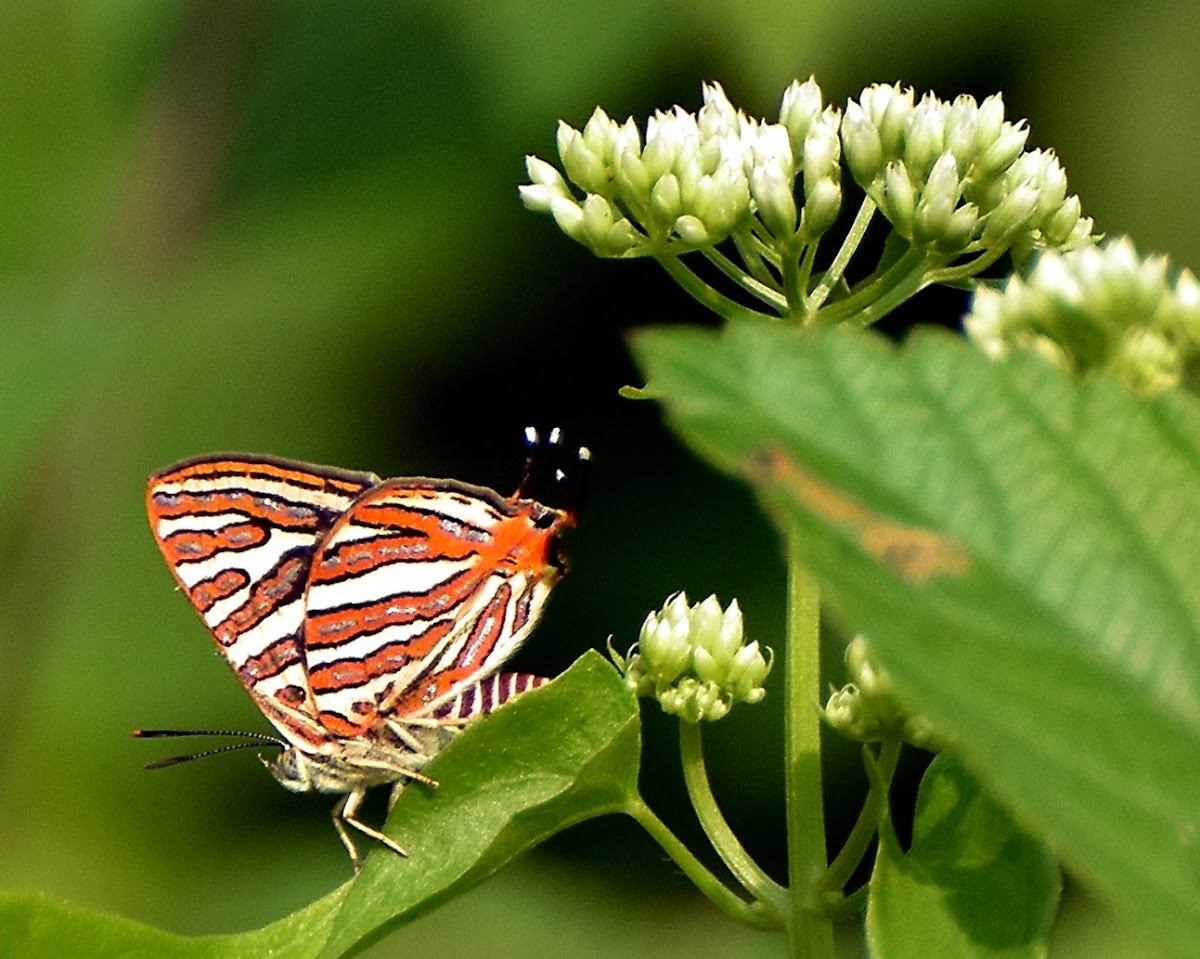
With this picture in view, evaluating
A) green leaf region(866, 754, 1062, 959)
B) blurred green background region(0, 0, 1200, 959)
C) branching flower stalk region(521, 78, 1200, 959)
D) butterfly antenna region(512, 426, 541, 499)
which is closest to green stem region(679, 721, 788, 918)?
branching flower stalk region(521, 78, 1200, 959)

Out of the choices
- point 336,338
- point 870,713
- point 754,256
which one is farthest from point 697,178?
point 336,338

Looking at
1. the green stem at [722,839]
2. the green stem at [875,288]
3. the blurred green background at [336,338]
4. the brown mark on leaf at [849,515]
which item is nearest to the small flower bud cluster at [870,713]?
the green stem at [722,839]

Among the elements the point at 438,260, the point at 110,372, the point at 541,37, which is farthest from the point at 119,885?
the point at 541,37

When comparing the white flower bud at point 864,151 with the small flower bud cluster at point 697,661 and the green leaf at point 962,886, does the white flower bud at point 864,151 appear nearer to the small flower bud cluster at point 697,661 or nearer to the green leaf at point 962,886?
the small flower bud cluster at point 697,661

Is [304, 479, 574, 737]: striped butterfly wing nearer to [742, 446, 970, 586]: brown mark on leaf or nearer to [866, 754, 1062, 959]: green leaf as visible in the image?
[866, 754, 1062, 959]: green leaf

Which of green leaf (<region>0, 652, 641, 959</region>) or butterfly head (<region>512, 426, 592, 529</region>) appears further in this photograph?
butterfly head (<region>512, 426, 592, 529</region>)

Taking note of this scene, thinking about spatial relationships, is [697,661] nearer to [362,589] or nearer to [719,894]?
[719,894]
